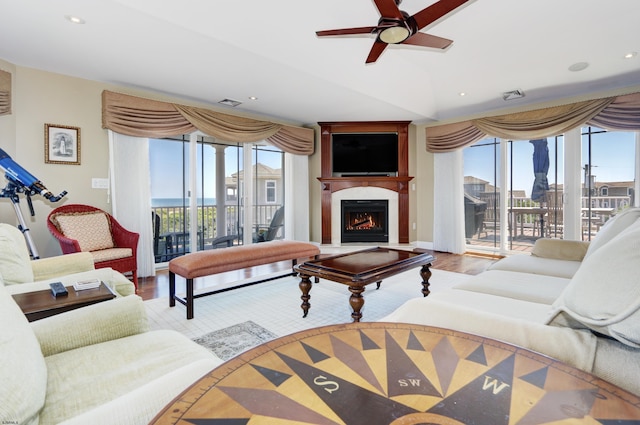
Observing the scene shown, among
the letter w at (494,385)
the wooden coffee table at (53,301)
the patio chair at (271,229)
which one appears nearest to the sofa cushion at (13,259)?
the wooden coffee table at (53,301)

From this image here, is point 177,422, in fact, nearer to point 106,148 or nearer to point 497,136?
point 106,148

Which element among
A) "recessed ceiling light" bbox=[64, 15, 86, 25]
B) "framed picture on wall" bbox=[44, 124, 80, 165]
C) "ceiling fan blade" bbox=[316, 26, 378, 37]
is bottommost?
"framed picture on wall" bbox=[44, 124, 80, 165]

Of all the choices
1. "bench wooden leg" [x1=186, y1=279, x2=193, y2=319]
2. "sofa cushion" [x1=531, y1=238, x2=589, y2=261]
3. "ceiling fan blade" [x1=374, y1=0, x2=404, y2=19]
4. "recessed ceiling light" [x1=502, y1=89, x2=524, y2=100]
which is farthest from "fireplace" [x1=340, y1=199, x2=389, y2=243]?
"ceiling fan blade" [x1=374, y1=0, x2=404, y2=19]

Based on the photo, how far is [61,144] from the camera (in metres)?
3.46

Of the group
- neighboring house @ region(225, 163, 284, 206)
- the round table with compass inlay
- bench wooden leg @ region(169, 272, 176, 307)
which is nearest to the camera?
the round table with compass inlay

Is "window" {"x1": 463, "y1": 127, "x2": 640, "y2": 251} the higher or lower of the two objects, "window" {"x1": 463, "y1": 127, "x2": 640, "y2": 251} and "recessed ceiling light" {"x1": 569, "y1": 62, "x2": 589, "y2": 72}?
the lower

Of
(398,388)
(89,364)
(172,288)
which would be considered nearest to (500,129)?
(172,288)

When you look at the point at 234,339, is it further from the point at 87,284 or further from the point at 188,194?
the point at 188,194

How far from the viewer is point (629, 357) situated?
0.82m

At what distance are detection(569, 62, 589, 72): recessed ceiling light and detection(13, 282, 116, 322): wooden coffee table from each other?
4.79 meters

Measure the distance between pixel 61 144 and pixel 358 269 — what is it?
11.4ft

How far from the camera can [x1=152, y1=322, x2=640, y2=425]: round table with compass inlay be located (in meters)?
0.57

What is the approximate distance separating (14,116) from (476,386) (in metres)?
4.44

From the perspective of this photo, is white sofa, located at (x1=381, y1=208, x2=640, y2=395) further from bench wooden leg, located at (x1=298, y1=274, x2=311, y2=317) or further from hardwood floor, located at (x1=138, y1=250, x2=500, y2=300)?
hardwood floor, located at (x1=138, y1=250, x2=500, y2=300)
